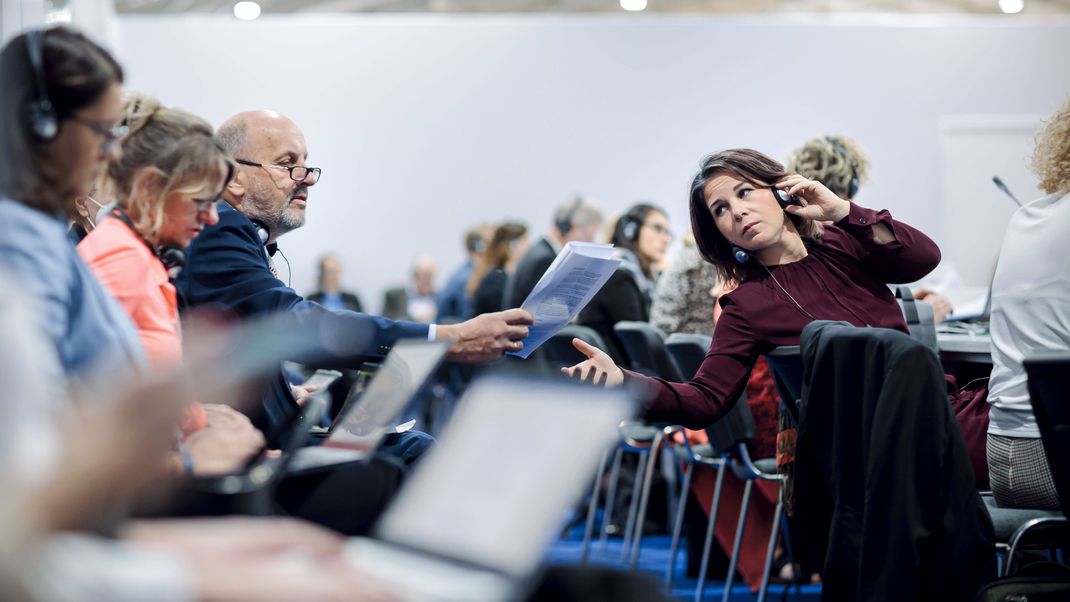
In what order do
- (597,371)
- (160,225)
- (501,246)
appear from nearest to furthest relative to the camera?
1. (160,225)
2. (597,371)
3. (501,246)

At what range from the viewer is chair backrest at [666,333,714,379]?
10.7ft

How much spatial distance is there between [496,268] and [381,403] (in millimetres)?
5315

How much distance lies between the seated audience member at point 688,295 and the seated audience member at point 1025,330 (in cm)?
208

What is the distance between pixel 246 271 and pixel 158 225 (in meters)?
0.49

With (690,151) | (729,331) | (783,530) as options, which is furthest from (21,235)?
(690,151)

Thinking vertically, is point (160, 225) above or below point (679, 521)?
above

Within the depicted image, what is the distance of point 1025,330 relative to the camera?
215cm

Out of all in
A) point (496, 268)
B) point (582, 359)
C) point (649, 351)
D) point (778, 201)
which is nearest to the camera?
point (778, 201)

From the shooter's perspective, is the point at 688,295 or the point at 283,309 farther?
the point at 688,295

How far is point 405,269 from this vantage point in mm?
9281

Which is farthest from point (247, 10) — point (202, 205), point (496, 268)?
point (202, 205)

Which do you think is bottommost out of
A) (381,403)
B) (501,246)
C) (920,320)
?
(501,246)

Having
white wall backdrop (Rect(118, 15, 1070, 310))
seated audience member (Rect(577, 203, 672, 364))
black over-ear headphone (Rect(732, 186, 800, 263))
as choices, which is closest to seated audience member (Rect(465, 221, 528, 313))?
seated audience member (Rect(577, 203, 672, 364))

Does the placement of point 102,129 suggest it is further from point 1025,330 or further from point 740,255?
point 1025,330
